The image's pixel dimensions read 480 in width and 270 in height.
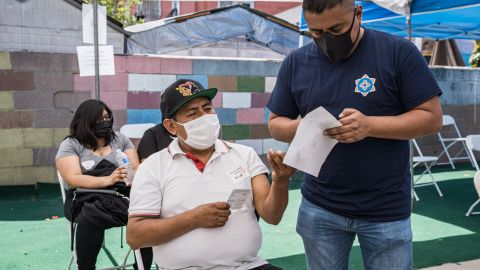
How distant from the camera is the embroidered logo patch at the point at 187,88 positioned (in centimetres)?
209

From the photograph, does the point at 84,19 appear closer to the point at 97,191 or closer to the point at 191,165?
the point at 97,191

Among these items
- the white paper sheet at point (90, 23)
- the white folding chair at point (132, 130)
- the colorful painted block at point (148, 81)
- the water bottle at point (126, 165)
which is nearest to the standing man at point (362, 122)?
the water bottle at point (126, 165)

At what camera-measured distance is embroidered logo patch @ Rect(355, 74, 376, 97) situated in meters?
1.68

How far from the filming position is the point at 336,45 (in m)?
1.71

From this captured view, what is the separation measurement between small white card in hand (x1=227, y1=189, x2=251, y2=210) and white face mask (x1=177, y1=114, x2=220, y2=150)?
0.29 meters

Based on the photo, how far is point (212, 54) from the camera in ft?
47.8

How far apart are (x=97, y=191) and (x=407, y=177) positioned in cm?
207

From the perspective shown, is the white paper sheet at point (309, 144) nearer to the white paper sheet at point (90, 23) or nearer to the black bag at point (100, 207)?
the black bag at point (100, 207)

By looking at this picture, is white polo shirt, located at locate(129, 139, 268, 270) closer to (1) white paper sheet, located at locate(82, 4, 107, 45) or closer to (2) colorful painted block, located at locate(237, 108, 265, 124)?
(1) white paper sheet, located at locate(82, 4, 107, 45)

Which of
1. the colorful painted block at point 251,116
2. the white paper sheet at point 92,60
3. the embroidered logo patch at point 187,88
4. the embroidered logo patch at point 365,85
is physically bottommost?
the colorful painted block at point 251,116

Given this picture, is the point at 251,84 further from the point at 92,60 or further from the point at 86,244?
the point at 86,244

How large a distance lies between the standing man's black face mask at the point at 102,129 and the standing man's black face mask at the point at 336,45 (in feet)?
7.06

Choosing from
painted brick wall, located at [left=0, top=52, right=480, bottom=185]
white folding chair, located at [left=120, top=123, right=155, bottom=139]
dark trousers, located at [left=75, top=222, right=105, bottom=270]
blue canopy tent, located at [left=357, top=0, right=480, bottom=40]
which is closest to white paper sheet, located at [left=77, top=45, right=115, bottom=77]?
white folding chair, located at [left=120, top=123, right=155, bottom=139]

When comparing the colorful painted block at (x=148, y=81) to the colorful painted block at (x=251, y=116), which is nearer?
the colorful painted block at (x=148, y=81)
